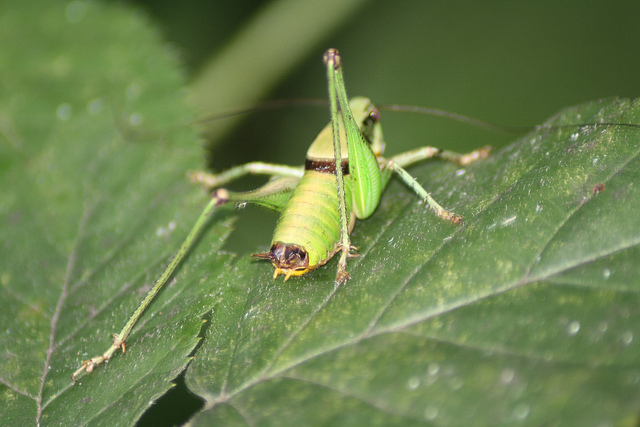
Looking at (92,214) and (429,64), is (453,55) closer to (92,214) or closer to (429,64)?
(429,64)

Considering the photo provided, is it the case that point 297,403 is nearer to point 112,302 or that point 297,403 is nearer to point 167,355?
point 167,355

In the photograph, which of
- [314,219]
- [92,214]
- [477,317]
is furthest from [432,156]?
[92,214]

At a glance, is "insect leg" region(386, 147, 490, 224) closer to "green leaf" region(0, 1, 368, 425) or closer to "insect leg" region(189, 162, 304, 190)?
"insect leg" region(189, 162, 304, 190)

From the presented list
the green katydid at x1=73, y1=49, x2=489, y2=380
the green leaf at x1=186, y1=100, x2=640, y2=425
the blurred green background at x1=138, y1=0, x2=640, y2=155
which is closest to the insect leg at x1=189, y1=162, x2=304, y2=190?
the green katydid at x1=73, y1=49, x2=489, y2=380

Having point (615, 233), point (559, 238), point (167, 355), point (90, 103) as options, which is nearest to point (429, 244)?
point (559, 238)

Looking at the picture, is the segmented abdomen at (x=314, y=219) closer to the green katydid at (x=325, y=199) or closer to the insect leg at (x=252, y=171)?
the green katydid at (x=325, y=199)

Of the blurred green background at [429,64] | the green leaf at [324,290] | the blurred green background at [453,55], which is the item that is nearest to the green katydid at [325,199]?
the green leaf at [324,290]
